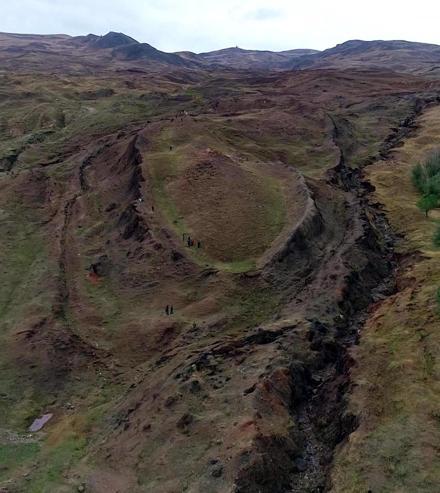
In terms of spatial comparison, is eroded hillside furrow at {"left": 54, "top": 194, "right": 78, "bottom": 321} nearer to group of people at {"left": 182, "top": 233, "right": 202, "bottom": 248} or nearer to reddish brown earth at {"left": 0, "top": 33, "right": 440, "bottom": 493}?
reddish brown earth at {"left": 0, "top": 33, "right": 440, "bottom": 493}

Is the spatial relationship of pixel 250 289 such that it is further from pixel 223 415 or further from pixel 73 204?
pixel 73 204

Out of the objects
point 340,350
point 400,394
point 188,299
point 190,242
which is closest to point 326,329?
point 340,350

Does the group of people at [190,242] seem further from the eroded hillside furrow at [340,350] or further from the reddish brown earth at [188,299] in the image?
the eroded hillside furrow at [340,350]

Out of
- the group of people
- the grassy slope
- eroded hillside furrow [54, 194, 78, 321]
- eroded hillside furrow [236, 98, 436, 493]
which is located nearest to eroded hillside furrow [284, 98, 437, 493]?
eroded hillside furrow [236, 98, 436, 493]

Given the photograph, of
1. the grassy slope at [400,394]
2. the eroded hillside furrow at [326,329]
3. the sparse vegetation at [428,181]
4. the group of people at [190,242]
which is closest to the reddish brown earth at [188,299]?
the eroded hillside furrow at [326,329]

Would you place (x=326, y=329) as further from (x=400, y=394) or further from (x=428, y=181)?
(x=428, y=181)

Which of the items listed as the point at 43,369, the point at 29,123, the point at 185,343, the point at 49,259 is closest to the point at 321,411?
the point at 185,343
